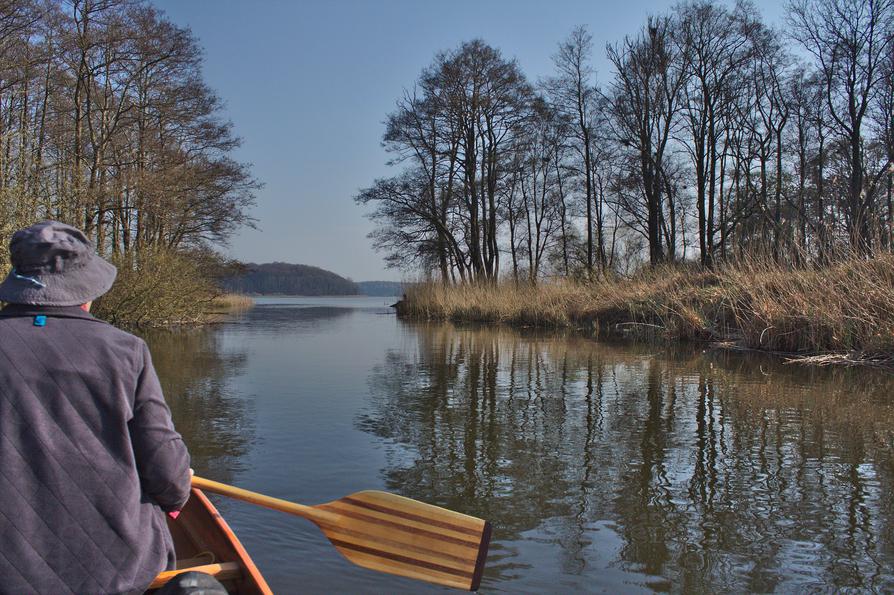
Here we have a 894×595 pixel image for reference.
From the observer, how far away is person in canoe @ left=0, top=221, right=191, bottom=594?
1.62m

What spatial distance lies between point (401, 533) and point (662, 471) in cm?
230

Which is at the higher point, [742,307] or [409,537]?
[742,307]

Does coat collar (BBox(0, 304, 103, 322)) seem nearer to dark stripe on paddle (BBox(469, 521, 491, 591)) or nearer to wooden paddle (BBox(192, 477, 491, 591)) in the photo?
wooden paddle (BBox(192, 477, 491, 591))

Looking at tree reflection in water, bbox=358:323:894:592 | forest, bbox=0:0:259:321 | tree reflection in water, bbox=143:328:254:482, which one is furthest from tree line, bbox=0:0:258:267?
tree reflection in water, bbox=358:323:894:592

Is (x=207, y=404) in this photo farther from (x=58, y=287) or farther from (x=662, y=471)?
(x=58, y=287)

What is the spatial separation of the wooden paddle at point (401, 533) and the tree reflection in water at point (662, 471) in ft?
0.93

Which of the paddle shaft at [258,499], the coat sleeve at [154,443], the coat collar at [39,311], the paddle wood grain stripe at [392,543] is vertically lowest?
the paddle wood grain stripe at [392,543]

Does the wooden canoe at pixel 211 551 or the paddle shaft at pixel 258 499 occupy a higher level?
the paddle shaft at pixel 258 499

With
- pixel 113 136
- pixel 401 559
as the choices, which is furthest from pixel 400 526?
pixel 113 136

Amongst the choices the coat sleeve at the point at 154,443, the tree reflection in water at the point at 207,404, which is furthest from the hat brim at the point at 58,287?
the tree reflection in water at the point at 207,404

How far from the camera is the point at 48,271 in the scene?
5.72 ft

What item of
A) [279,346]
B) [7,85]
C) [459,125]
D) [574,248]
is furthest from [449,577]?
[574,248]

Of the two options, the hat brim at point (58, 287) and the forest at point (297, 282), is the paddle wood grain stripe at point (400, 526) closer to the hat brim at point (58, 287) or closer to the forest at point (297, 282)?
the hat brim at point (58, 287)

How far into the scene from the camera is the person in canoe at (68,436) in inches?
63.8
